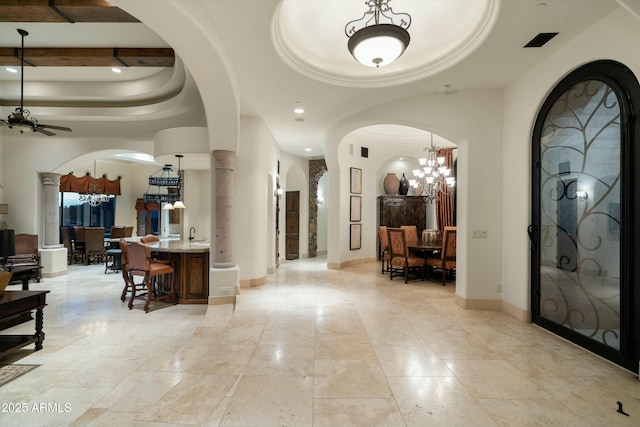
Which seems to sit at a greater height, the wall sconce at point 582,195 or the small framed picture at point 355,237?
the wall sconce at point 582,195

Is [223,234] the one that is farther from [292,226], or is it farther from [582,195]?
[292,226]

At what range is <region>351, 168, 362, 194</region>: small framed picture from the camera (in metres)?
7.94

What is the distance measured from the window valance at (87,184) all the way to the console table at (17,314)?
9148mm

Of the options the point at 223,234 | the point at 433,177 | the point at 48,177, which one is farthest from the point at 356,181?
the point at 48,177

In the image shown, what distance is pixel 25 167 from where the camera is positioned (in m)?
7.19

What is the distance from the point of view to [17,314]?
3303mm

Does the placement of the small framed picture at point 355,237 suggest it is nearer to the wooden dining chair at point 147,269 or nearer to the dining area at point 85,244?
the wooden dining chair at point 147,269

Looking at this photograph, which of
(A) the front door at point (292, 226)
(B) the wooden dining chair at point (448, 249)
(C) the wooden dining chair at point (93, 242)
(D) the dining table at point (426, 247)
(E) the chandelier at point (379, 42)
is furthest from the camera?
(A) the front door at point (292, 226)

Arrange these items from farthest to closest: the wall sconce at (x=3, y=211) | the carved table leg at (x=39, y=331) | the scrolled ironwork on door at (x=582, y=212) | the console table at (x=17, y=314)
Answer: the wall sconce at (x=3, y=211), the carved table leg at (x=39, y=331), the console table at (x=17, y=314), the scrolled ironwork on door at (x=582, y=212)

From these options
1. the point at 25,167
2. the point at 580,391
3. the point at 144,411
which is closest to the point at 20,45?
the point at 25,167

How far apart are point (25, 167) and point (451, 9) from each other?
944cm

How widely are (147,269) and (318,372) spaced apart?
376 centimetres

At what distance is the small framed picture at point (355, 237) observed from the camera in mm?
7922

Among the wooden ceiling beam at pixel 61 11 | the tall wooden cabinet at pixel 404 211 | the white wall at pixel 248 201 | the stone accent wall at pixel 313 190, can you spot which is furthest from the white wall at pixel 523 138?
the stone accent wall at pixel 313 190
